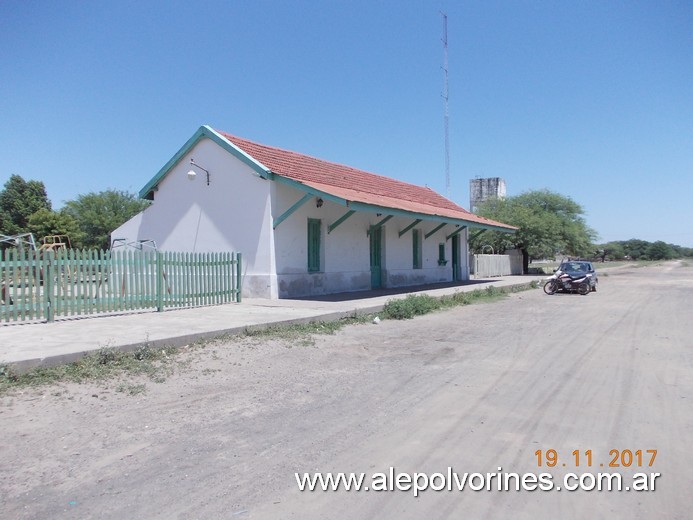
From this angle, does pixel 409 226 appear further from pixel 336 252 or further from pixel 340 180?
pixel 336 252

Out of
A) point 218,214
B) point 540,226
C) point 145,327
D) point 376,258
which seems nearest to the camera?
point 145,327

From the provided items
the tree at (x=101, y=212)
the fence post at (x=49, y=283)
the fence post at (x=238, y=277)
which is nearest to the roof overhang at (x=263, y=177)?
the fence post at (x=238, y=277)

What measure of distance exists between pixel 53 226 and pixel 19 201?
8.92 metres

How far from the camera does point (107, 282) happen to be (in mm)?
12383

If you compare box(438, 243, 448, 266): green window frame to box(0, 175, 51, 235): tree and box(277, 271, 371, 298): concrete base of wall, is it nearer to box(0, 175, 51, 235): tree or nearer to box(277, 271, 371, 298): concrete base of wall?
box(277, 271, 371, 298): concrete base of wall

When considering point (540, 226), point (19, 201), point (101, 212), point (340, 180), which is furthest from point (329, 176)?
point (19, 201)

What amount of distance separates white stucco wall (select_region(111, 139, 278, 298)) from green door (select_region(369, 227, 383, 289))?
20.2ft

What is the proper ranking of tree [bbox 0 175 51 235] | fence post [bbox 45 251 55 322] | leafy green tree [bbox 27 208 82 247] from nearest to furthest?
1. fence post [bbox 45 251 55 322]
2. leafy green tree [bbox 27 208 82 247]
3. tree [bbox 0 175 51 235]

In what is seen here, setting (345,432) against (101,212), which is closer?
(345,432)

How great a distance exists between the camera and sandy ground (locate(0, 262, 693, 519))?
3.56m

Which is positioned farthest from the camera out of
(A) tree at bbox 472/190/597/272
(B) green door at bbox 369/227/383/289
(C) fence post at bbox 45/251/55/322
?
(A) tree at bbox 472/190/597/272

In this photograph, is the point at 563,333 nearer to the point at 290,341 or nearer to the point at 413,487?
the point at 290,341

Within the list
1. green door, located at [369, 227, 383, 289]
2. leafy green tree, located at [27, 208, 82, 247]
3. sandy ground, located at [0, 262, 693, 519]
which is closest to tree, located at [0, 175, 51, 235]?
leafy green tree, located at [27, 208, 82, 247]

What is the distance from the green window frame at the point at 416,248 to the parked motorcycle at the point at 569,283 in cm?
607
